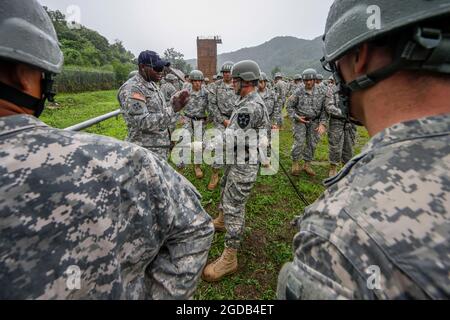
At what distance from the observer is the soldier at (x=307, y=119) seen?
652 centimetres

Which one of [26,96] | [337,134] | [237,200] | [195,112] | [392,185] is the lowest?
[237,200]

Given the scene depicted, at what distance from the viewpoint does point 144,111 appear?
3.61 m

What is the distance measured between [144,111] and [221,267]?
2.23 meters

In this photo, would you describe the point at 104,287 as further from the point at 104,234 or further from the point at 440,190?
the point at 440,190

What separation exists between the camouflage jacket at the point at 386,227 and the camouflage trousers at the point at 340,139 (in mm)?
5585

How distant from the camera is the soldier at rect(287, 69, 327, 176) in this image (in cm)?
652

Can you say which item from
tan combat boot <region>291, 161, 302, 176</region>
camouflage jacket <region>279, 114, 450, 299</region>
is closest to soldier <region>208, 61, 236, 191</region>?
tan combat boot <region>291, 161, 302, 176</region>

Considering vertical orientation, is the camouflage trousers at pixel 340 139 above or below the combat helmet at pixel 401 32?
below

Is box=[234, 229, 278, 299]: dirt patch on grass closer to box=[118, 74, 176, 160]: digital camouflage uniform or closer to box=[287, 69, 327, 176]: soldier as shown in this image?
box=[118, 74, 176, 160]: digital camouflage uniform

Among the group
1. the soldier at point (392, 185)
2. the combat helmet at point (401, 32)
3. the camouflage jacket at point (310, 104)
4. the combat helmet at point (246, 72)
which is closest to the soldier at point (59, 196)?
the soldier at point (392, 185)

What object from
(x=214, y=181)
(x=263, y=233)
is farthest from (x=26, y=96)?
(x=214, y=181)

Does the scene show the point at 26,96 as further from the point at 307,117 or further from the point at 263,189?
the point at 307,117

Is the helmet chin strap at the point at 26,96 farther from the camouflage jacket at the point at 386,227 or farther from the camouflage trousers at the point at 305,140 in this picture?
the camouflage trousers at the point at 305,140
